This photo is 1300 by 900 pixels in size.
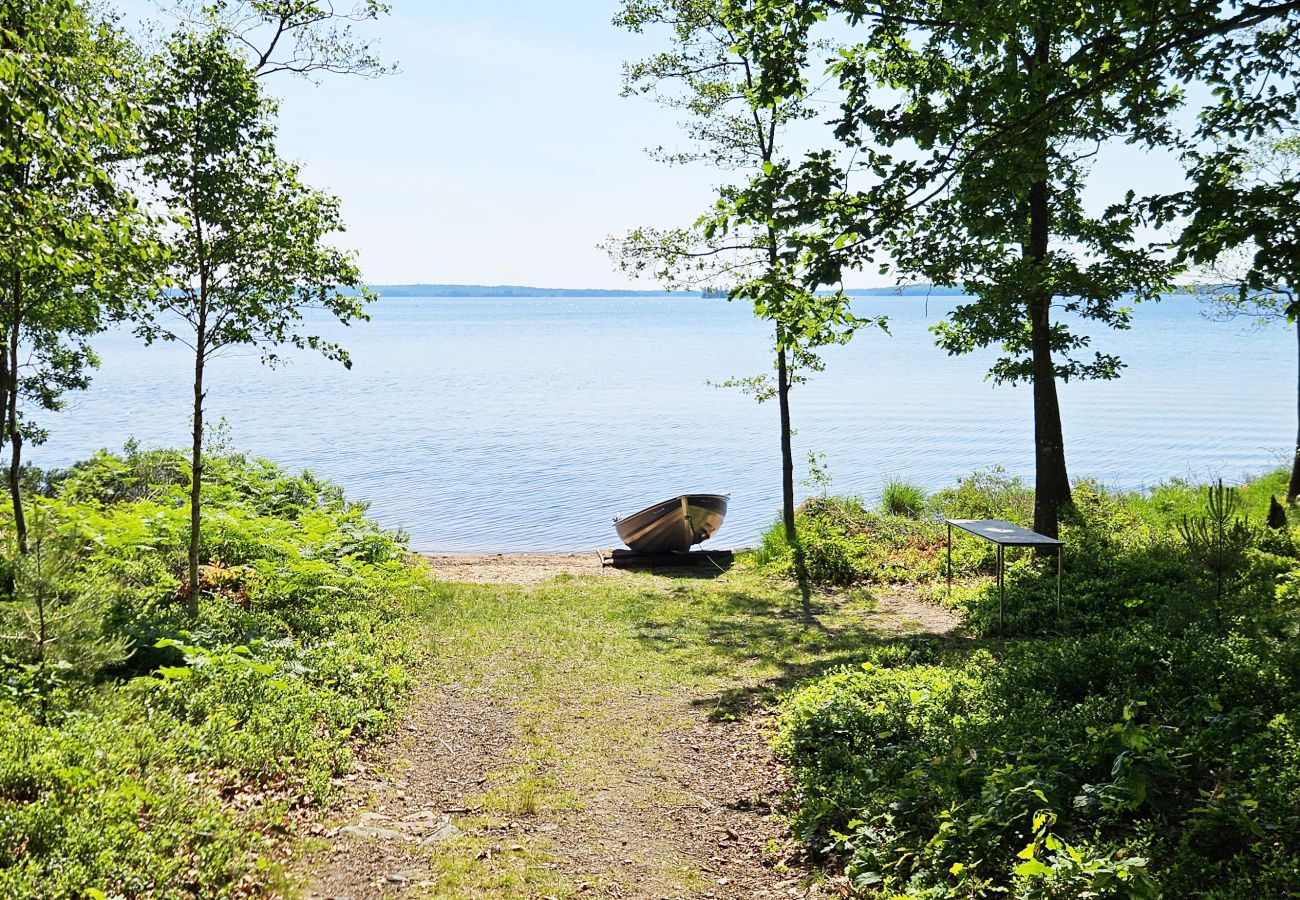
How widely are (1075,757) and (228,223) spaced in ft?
28.8

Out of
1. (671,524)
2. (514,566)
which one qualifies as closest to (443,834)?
(514,566)

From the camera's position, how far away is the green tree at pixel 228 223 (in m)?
8.80

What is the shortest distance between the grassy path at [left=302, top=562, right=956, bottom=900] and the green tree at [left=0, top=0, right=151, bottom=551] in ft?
16.0

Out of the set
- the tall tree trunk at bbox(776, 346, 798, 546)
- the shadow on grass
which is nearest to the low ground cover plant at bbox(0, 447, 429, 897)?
the shadow on grass

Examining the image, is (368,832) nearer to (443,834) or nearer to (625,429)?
(443,834)

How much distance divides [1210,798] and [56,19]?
1037 centimetres

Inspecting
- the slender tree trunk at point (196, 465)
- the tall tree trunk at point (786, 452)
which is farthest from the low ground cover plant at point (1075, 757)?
the tall tree trunk at point (786, 452)

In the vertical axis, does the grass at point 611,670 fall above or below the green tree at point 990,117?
below

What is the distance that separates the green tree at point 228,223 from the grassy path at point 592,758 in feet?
12.0

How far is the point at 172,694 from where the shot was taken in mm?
6938

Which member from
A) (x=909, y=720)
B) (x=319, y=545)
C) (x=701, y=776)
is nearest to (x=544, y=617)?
(x=319, y=545)

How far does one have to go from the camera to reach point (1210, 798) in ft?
14.6

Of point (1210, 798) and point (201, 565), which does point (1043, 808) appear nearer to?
point (1210, 798)

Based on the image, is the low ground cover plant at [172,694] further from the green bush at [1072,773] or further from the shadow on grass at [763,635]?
the green bush at [1072,773]
